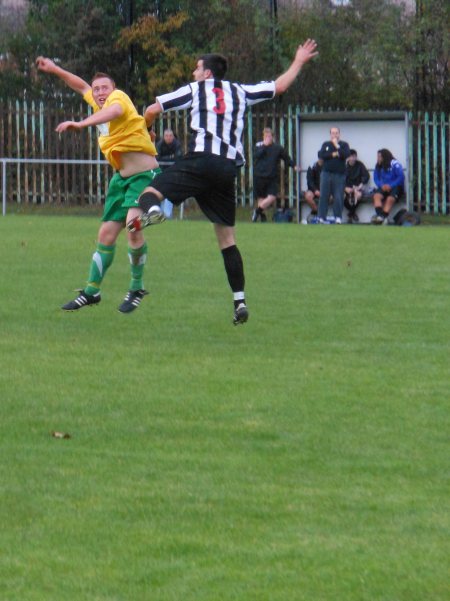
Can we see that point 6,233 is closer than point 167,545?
No

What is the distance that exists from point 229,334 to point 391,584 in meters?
5.77

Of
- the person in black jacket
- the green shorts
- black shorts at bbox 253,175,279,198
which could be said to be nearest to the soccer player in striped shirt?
the green shorts

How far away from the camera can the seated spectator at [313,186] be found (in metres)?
27.4

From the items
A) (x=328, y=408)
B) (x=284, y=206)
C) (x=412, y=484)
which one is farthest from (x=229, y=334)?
(x=284, y=206)

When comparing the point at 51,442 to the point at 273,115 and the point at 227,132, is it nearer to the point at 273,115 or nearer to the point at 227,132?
the point at 227,132

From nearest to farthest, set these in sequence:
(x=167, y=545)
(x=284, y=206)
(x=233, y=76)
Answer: (x=167, y=545)
(x=284, y=206)
(x=233, y=76)


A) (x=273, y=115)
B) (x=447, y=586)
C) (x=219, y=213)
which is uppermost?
(x=273, y=115)

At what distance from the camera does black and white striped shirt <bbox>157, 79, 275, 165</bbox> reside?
427 inches

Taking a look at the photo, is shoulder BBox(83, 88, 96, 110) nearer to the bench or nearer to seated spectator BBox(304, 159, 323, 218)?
seated spectator BBox(304, 159, 323, 218)

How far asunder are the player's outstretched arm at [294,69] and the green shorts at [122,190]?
1.33 metres

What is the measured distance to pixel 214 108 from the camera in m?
10.8

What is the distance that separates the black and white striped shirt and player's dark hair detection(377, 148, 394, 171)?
15.8 m

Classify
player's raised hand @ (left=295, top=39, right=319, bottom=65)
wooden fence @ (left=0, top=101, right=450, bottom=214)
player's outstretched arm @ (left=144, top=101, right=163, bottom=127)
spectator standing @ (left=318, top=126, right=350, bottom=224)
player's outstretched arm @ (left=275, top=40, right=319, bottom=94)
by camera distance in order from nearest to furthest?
1. player's outstretched arm @ (left=144, top=101, right=163, bottom=127)
2. player's outstretched arm @ (left=275, top=40, right=319, bottom=94)
3. player's raised hand @ (left=295, top=39, right=319, bottom=65)
4. spectator standing @ (left=318, top=126, right=350, bottom=224)
5. wooden fence @ (left=0, top=101, right=450, bottom=214)

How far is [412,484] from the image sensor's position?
584 cm
